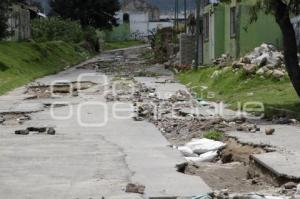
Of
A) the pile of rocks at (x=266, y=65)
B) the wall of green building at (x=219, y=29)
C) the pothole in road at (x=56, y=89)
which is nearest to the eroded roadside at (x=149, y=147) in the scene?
the pile of rocks at (x=266, y=65)

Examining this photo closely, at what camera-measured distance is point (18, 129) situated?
14742 millimetres

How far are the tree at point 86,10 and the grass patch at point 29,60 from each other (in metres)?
26.2

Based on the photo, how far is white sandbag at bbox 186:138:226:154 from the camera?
11562 mm

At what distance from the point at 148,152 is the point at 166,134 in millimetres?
3158

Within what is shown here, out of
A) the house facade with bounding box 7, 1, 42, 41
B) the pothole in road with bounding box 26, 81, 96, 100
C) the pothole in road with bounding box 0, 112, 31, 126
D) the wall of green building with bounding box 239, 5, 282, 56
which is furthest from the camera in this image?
the house facade with bounding box 7, 1, 42, 41

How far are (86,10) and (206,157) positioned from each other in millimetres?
76260

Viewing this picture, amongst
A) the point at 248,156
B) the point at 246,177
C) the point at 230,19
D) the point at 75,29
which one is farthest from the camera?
the point at 75,29

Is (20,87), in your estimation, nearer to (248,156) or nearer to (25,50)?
(25,50)

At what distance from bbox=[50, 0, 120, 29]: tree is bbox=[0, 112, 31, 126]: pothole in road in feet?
223

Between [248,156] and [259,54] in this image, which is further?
[259,54]

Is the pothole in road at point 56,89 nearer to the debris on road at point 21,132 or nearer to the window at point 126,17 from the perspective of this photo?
the debris on road at point 21,132

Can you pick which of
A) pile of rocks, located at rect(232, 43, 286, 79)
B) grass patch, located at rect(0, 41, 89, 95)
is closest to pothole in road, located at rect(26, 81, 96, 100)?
grass patch, located at rect(0, 41, 89, 95)

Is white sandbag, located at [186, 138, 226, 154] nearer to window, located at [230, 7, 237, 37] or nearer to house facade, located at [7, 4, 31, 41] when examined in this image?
window, located at [230, 7, 237, 37]

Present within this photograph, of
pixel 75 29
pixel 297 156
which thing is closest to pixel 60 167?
pixel 297 156
